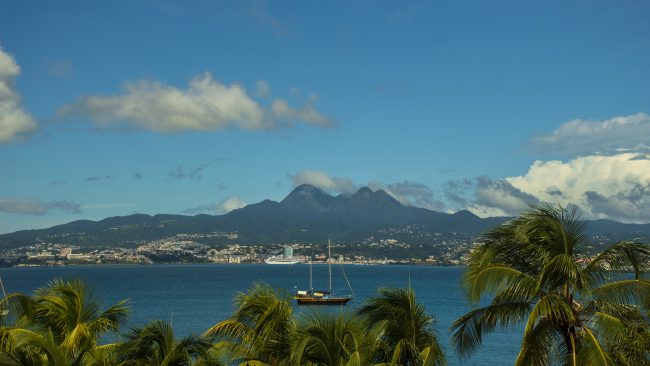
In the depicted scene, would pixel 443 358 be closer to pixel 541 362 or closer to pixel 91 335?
pixel 541 362

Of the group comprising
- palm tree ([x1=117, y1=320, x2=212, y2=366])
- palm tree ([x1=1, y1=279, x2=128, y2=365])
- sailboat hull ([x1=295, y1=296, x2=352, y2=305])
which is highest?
palm tree ([x1=1, y1=279, x2=128, y2=365])

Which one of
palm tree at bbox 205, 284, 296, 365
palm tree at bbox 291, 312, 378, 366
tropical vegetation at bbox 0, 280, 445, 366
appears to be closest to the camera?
palm tree at bbox 291, 312, 378, 366

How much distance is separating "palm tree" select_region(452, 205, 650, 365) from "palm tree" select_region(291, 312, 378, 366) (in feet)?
8.19

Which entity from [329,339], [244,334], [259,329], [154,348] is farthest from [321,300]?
[329,339]

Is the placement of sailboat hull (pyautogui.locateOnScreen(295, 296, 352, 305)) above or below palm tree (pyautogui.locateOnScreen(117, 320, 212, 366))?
below

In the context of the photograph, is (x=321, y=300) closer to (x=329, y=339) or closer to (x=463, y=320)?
(x=463, y=320)

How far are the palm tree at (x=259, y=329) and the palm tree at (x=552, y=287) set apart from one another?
3.39 metres

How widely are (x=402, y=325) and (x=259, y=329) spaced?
2.79 metres

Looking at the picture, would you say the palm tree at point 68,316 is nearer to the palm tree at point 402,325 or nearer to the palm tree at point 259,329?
the palm tree at point 259,329

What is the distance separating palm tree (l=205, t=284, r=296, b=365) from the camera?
45.5 ft

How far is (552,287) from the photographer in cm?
1316

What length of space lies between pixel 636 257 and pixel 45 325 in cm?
1178

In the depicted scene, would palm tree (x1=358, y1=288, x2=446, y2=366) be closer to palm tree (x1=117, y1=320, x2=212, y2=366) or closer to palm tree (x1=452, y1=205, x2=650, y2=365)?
palm tree (x1=452, y1=205, x2=650, y2=365)

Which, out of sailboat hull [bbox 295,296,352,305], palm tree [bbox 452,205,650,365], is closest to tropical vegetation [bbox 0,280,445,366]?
palm tree [bbox 452,205,650,365]
